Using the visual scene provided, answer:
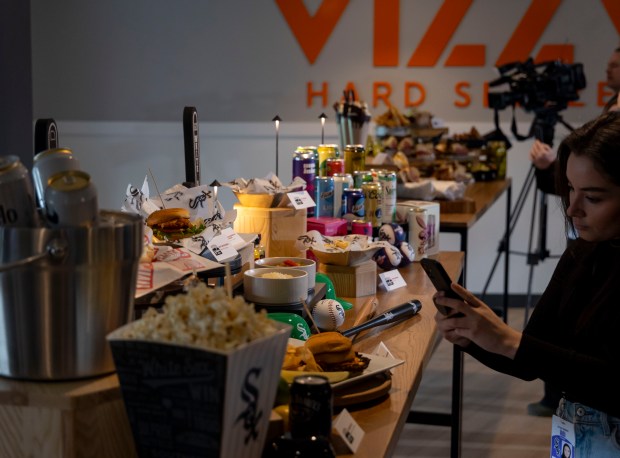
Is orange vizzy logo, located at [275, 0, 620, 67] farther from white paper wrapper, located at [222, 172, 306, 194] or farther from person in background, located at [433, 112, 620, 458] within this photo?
person in background, located at [433, 112, 620, 458]

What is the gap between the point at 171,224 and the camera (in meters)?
1.90

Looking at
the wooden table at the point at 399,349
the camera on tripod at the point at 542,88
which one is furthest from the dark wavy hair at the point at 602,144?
the camera on tripod at the point at 542,88

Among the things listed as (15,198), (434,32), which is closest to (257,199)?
(15,198)

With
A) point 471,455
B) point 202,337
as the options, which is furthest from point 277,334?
point 471,455

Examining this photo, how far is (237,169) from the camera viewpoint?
20.4 feet

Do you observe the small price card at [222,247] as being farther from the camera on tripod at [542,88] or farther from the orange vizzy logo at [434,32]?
the orange vizzy logo at [434,32]

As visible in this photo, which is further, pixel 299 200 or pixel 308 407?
pixel 299 200

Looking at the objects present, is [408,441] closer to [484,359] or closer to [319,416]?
[484,359]

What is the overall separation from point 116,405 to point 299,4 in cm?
518

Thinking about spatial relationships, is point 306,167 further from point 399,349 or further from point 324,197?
point 399,349

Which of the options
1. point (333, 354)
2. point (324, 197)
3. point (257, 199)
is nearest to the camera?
point (333, 354)

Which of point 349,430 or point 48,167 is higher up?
point 48,167

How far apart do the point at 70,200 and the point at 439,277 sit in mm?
680

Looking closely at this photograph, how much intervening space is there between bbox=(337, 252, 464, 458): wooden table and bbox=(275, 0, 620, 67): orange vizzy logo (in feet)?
10.6
